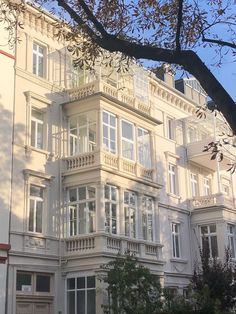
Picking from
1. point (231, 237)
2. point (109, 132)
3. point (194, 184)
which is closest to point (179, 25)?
point (109, 132)

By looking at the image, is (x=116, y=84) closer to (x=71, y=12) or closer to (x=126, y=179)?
(x=126, y=179)

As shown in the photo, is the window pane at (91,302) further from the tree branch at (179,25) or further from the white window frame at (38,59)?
the tree branch at (179,25)

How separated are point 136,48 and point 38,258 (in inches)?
602

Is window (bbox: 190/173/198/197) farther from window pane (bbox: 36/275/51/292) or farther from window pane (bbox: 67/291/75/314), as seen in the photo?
window pane (bbox: 36/275/51/292)

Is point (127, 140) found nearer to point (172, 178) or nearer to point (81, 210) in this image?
point (81, 210)

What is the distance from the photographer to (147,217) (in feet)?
85.0

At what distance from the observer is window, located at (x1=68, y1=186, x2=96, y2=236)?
23.1m

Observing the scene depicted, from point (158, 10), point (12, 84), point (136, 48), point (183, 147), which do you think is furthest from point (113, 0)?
point (183, 147)

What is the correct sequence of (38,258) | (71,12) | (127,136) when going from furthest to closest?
(127,136), (38,258), (71,12)

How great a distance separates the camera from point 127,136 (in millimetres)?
26188

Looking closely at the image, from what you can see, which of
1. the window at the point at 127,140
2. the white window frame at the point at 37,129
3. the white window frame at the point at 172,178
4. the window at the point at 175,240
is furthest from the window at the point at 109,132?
the window at the point at 175,240

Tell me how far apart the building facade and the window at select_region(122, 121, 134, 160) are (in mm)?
49

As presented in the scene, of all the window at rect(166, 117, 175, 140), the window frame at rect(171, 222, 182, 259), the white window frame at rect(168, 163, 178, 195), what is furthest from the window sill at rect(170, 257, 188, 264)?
the window at rect(166, 117, 175, 140)

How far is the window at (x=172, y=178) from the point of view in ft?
103
